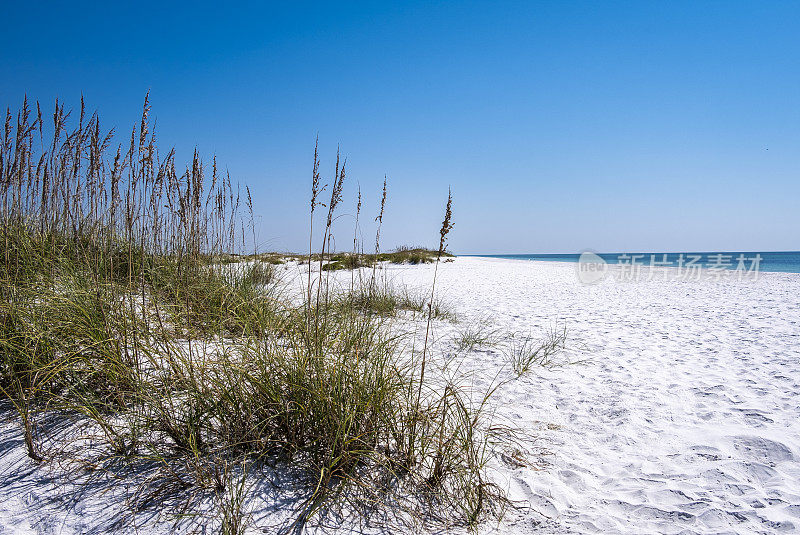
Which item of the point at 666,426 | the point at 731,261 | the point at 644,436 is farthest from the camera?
the point at 731,261

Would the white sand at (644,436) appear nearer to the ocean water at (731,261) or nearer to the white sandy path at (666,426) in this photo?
the white sandy path at (666,426)

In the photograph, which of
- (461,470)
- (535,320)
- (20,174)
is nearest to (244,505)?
(461,470)

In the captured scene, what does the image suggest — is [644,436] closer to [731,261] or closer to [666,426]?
[666,426]

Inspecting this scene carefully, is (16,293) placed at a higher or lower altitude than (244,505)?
higher

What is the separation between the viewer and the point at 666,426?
2785 mm

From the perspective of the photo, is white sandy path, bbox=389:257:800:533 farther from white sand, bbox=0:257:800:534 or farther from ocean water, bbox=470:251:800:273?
ocean water, bbox=470:251:800:273

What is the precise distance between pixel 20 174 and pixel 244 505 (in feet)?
10.9

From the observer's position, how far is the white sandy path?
74.0 inches

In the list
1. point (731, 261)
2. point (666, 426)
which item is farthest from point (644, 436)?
point (731, 261)

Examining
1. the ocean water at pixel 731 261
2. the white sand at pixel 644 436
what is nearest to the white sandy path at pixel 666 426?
the white sand at pixel 644 436

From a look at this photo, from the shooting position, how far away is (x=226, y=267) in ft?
16.3

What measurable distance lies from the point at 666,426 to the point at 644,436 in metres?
0.28

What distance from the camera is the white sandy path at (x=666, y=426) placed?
1.88 metres

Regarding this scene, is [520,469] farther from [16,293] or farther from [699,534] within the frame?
[16,293]
